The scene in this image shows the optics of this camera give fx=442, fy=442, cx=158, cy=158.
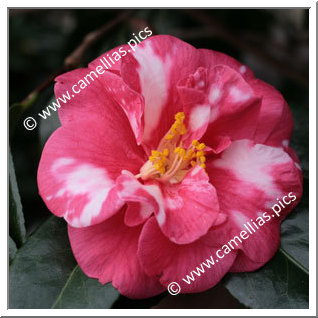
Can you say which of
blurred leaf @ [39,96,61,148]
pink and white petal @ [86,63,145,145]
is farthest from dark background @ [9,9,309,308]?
pink and white petal @ [86,63,145,145]

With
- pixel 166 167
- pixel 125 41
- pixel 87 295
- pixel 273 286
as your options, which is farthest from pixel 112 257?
pixel 125 41

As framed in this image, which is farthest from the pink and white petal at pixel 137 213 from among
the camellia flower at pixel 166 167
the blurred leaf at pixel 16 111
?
the blurred leaf at pixel 16 111

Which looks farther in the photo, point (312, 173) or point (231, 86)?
point (312, 173)

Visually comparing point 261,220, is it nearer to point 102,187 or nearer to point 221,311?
point 221,311

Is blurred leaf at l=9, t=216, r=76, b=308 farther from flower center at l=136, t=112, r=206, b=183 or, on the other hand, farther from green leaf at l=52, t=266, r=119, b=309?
flower center at l=136, t=112, r=206, b=183

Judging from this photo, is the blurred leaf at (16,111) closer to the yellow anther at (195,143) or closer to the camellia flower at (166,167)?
the camellia flower at (166,167)

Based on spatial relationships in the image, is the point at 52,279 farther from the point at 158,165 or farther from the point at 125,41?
the point at 125,41
